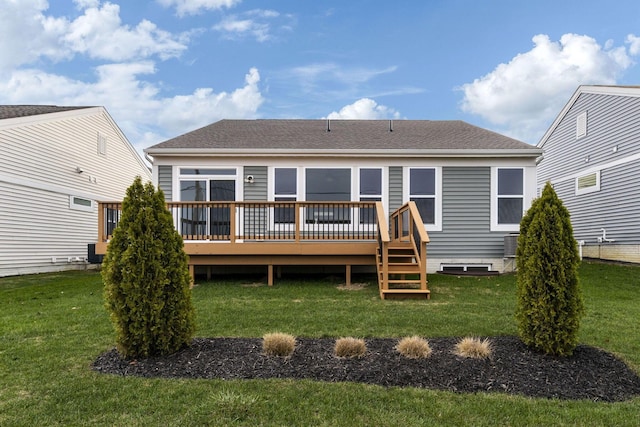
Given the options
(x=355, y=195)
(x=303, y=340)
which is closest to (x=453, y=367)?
(x=303, y=340)

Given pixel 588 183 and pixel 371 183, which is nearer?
pixel 371 183

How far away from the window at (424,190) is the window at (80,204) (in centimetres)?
1139

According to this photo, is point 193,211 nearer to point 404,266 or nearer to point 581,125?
point 404,266

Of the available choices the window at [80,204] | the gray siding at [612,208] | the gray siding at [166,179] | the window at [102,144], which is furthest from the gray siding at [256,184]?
the gray siding at [612,208]

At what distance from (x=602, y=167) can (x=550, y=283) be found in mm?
11867

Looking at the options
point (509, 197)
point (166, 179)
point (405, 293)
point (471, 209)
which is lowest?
point (405, 293)

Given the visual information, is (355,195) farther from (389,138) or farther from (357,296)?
(357,296)

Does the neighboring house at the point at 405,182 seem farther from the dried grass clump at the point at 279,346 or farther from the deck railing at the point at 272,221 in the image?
the dried grass clump at the point at 279,346

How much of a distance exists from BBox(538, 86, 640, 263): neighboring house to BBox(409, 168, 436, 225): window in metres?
6.49

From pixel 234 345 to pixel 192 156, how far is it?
6550 mm

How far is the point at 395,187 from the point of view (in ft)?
31.6

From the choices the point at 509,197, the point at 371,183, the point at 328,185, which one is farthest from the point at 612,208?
the point at 328,185

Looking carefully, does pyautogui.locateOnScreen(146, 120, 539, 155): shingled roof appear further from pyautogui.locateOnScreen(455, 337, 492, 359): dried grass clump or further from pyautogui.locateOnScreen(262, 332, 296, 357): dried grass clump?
pyautogui.locateOnScreen(455, 337, 492, 359): dried grass clump

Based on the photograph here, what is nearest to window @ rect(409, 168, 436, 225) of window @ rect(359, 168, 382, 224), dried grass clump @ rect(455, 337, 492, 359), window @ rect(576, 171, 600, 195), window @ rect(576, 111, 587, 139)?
window @ rect(359, 168, 382, 224)
